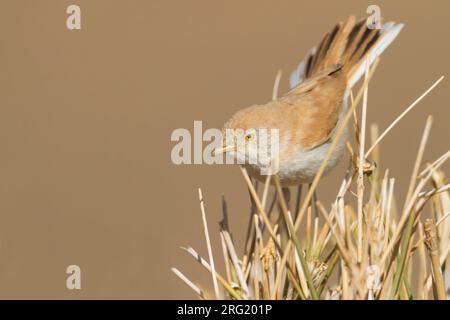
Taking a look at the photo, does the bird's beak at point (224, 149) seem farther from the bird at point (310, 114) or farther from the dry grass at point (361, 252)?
the dry grass at point (361, 252)

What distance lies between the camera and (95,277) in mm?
4602

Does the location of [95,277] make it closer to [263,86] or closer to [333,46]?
[333,46]

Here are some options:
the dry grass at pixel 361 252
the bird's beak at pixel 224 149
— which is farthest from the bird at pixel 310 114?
the dry grass at pixel 361 252

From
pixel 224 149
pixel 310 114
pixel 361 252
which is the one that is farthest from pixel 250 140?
pixel 361 252

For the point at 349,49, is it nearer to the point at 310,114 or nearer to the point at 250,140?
the point at 310,114

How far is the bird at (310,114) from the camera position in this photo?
2.76 meters

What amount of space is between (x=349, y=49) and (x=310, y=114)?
79 cm

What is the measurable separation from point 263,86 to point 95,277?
3.10 meters

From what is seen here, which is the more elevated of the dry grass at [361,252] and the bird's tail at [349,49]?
the bird's tail at [349,49]

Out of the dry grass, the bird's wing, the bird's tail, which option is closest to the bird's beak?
the bird's wing

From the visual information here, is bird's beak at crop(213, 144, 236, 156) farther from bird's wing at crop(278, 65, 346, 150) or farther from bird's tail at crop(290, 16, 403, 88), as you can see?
bird's tail at crop(290, 16, 403, 88)

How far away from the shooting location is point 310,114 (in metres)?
3.13

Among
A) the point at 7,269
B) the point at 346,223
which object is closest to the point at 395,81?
the point at 7,269
